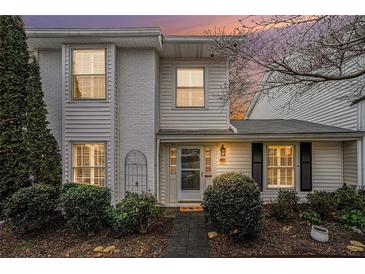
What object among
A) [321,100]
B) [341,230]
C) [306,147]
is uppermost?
[321,100]

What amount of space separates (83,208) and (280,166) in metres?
6.13

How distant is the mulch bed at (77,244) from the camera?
15.0 feet

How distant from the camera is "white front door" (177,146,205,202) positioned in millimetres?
7863

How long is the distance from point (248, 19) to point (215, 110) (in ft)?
11.6

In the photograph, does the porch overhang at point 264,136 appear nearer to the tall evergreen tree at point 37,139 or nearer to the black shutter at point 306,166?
the black shutter at point 306,166

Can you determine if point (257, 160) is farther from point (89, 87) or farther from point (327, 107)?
point (89, 87)

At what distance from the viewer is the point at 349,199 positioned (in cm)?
673

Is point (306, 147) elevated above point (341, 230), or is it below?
above

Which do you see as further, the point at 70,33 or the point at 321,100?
the point at 321,100

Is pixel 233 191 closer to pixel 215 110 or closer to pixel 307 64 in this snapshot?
pixel 307 64

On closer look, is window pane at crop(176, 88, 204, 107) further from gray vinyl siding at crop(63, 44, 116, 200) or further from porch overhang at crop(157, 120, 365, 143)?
gray vinyl siding at crop(63, 44, 116, 200)

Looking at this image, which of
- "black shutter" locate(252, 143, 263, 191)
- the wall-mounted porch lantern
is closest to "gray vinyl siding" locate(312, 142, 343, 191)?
"black shutter" locate(252, 143, 263, 191)
